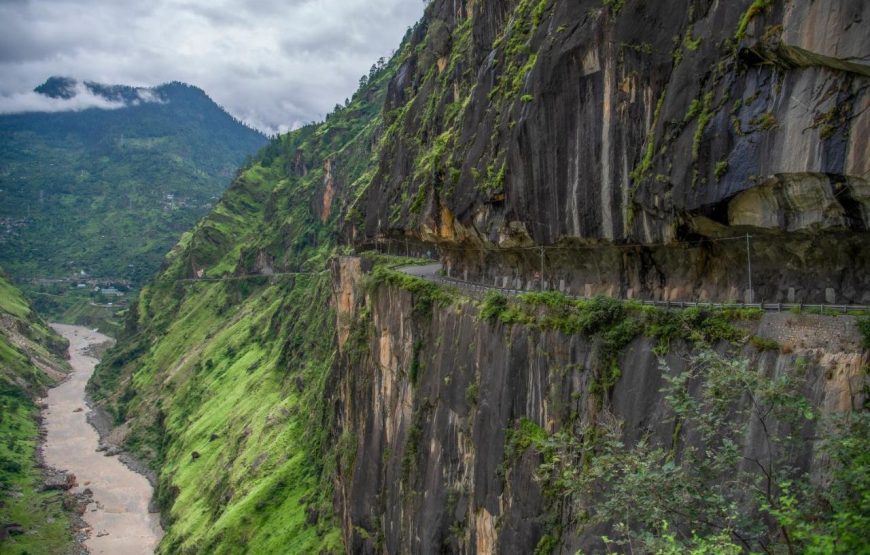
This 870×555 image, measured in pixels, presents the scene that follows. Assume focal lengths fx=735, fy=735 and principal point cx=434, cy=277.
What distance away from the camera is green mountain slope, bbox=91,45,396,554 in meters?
69.4

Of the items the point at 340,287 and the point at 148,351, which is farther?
the point at 148,351

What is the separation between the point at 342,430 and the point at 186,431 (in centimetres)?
5964

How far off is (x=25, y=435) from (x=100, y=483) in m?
27.1

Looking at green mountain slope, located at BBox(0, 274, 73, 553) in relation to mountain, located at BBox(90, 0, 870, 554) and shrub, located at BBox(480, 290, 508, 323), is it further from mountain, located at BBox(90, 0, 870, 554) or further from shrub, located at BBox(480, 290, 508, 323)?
shrub, located at BBox(480, 290, 508, 323)

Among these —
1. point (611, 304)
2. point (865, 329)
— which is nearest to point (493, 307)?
point (611, 304)

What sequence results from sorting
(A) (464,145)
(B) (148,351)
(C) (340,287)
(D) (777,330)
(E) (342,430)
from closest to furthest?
(D) (777,330)
(A) (464,145)
(E) (342,430)
(C) (340,287)
(B) (148,351)

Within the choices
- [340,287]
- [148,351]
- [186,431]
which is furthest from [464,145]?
[148,351]

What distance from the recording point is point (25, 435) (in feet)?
407

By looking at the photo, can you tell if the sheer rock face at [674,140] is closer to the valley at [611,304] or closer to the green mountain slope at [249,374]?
the valley at [611,304]

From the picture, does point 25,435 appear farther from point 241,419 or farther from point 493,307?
point 493,307

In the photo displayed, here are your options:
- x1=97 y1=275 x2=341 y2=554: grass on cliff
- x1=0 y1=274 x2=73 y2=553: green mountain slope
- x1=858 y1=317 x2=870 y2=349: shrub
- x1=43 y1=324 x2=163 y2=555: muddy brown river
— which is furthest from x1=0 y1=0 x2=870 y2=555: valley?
x1=0 y1=274 x2=73 y2=553: green mountain slope

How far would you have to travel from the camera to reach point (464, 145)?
42.7 metres

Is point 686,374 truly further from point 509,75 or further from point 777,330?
point 509,75

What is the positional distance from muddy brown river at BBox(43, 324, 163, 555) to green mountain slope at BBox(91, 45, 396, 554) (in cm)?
387
